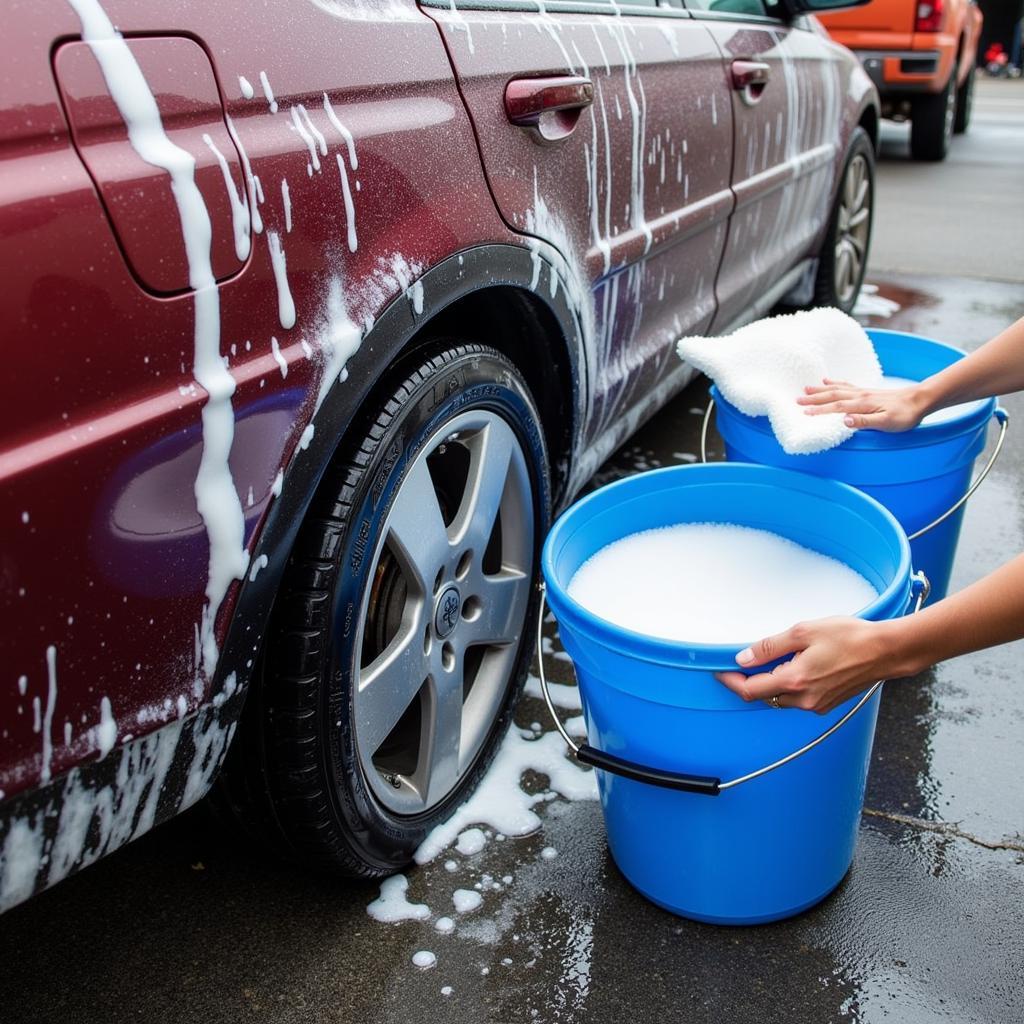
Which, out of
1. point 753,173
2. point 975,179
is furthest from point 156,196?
point 975,179

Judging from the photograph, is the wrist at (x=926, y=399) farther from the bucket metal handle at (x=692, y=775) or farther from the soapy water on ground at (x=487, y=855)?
the soapy water on ground at (x=487, y=855)

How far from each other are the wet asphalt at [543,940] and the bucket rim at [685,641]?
1.31 ft

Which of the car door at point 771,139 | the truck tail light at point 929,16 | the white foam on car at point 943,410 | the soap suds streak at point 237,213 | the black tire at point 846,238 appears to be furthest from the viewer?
the truck tail light at point 929,16

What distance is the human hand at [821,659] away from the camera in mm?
1289

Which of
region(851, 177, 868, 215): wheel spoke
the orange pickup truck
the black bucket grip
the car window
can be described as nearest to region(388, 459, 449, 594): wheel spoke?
the black bucket grip

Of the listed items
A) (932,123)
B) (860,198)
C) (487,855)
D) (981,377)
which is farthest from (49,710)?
(932,123)

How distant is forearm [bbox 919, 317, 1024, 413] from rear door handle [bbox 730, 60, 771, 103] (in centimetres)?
114

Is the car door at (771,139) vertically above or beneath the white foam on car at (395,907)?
above

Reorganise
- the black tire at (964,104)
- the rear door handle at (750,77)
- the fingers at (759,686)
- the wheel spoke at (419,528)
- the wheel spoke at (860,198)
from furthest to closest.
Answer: the black tire at (964,104) < the wheel spoke at (860,198) < the rear door handle at (750,77) < the wheel spoke at (419,528) < the fingers at (759,686)

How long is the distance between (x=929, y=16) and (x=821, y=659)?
800cm

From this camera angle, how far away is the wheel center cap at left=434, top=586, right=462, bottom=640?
167 cm

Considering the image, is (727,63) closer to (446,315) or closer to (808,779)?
(446,315)

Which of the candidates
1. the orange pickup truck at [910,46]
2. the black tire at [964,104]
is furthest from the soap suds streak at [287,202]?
the black tire at [964,104]

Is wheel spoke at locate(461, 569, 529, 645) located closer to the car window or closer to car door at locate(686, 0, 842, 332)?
car door at locate(686, 0, 842, 332)
